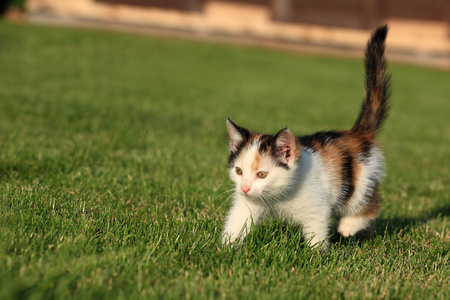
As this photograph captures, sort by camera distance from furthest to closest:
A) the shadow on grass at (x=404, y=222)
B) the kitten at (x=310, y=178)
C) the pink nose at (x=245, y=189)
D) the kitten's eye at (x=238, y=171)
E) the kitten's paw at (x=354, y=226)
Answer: the shadow on grass at (x=404, y=222) < the kitten's paw at (x=354, y=226) < the kitten's eye at (x=238, y=171) < the kitten at (x=310, y=178) < the pink nose at (x=245, y=189)

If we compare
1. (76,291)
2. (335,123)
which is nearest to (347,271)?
(76,291)

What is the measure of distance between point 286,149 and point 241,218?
0.65 meters

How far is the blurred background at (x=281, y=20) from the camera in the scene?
28094mm

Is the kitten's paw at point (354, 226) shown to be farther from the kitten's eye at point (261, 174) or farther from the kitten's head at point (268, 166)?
the kitten's eye at point (261, 174)

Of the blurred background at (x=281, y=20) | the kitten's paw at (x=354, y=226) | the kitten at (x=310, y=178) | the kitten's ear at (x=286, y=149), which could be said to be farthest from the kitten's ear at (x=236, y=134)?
the blurred background at (x=281, y=20)

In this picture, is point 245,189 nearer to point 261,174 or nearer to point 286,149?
point 261,174

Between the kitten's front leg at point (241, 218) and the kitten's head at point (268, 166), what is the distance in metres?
0.13

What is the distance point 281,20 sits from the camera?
96.4ft

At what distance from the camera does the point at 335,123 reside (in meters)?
11.6

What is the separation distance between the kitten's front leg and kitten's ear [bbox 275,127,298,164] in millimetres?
443

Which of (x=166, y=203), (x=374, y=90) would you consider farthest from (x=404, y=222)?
(x=166, y=203)

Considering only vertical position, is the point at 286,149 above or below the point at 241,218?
above

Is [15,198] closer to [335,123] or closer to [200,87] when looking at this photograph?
[335,123]

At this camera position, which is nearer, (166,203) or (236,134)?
(236,134)
